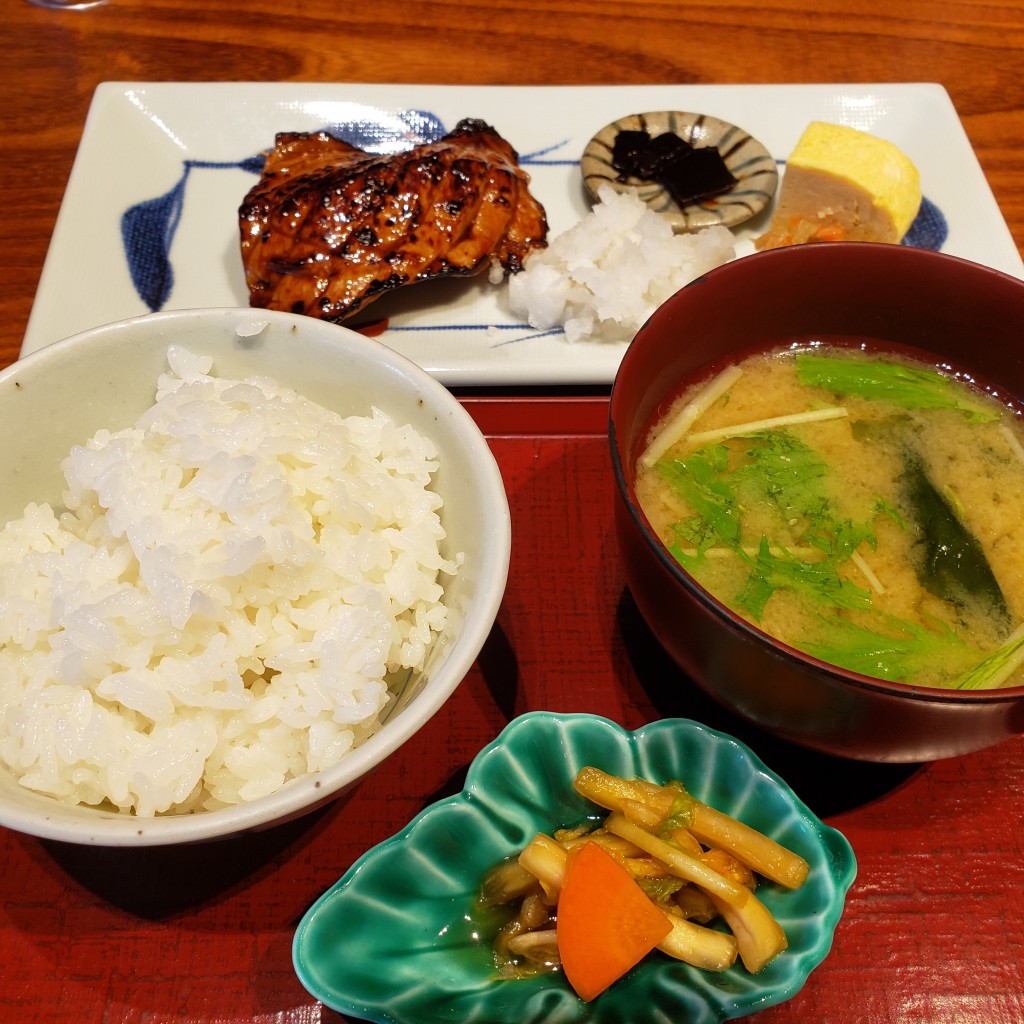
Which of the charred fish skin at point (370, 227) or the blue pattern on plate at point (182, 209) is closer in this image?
the charred fish skin at point (370, 227)

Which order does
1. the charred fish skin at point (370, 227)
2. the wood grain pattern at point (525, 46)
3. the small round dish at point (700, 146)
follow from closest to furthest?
the charred fish skin at point (370, 227) < the small round dish at point (700, 146) < the wood grain pattern at point (525, 46)

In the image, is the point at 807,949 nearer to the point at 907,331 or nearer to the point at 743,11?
the point at 907,331

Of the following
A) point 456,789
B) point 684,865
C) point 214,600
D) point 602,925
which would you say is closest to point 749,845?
point 684,865

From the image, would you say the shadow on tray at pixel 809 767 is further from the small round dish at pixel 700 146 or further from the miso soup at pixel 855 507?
the small round dish at pixel 700 146

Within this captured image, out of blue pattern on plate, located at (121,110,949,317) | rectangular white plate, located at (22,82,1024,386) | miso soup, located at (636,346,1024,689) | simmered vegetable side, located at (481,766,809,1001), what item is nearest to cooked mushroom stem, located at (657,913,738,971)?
simmered vegetable side, located at (481,766,809,1001)

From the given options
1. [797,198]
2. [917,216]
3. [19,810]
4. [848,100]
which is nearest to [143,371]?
[19,810]

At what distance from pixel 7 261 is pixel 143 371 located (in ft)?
4.91

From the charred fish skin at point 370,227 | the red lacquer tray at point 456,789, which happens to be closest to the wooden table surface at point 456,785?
the red lacquer tray at point 456,789

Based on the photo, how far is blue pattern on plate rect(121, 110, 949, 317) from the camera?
2791mm

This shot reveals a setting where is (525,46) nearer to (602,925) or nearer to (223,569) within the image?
(223,569)

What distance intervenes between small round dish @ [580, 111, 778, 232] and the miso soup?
126 centimetres

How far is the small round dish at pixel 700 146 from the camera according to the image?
9.76ft

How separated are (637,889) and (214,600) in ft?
2.66

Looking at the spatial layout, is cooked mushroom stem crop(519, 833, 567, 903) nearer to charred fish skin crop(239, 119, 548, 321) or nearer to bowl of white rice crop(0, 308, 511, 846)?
bowl of white rice crop(0, 308, 511, 846)
